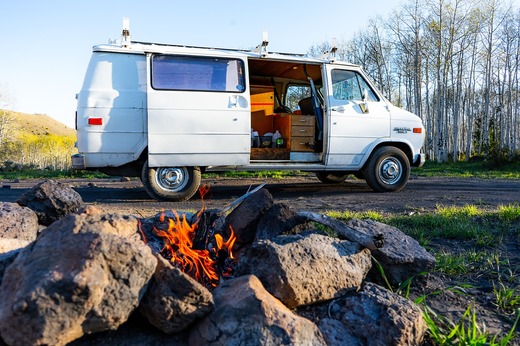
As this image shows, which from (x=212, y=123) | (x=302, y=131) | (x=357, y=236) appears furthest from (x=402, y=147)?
(x=357, y=236)

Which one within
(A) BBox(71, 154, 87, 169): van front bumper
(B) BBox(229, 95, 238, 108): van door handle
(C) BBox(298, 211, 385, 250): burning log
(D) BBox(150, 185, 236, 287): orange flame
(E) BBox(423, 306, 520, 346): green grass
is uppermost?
(B) BBox(229, 95, 238, 108): van door handle

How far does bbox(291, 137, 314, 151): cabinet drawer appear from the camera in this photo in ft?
24.4

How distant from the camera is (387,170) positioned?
7590mm

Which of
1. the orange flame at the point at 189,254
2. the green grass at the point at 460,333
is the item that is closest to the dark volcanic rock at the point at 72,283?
the orange flame at the point at 189,254

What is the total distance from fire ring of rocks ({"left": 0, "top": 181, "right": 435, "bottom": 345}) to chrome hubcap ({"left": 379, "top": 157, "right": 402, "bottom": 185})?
17.1ft

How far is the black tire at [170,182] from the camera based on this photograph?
6375 millimetres

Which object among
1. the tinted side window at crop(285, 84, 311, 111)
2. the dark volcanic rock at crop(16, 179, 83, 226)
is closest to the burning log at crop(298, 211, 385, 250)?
the dark volcanic rock at crop(16, 179, 83, 226)

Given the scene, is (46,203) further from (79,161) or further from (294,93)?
(294,93)

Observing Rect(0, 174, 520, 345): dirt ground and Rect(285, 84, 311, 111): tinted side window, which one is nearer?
Rect(0, 174, 520, 345): dirt ground

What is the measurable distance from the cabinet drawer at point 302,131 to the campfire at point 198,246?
15.5 feet

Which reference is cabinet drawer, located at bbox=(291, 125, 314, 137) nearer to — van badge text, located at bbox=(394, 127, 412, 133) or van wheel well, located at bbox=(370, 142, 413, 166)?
van wheel well, located at bbox=(370, 142, 413, 166)

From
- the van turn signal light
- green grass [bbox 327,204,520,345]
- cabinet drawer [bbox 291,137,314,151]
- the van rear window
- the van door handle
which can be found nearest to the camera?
green grass [bbox 327,204,520,345]

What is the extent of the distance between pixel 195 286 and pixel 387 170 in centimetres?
654

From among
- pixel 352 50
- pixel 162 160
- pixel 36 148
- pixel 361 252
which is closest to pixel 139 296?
pixel 361 252
